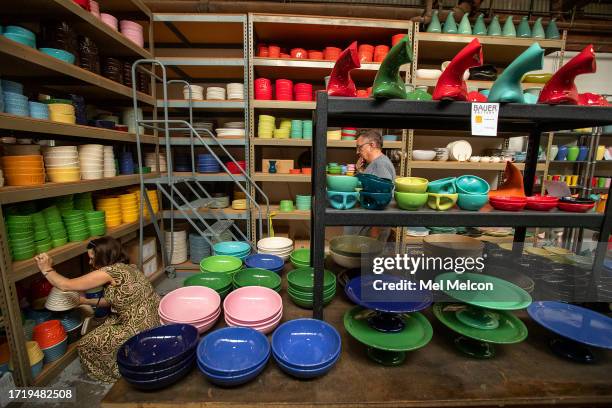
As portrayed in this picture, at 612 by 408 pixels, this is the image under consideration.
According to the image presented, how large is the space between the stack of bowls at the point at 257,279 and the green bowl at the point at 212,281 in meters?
0.04

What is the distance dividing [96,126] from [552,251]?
3.48 meters

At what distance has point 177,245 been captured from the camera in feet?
11.2

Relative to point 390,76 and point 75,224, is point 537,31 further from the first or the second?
point 75,224

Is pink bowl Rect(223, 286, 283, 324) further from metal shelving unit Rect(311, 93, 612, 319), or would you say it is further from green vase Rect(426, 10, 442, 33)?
green vase Rect(426, 10, 442, 33)

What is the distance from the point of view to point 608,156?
13.0 feet

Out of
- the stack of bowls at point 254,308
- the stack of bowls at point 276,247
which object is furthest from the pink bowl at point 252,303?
the stack of bowls at point 276,247

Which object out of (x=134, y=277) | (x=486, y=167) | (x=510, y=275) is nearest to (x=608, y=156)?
(x=486, y=167)

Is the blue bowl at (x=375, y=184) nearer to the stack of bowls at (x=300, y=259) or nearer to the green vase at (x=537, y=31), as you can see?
the stack of bowls at (x=300, y=259)

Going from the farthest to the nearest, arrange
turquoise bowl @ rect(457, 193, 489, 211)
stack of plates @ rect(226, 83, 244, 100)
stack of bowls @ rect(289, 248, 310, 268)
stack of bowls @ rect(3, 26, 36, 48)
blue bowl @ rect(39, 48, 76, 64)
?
stack of plates @ rect(226, 83, 244, 100) → blue bowl @ rect(39, 48, 76, 64) → stack of bowls @ rect(3, 26, 36, 48) → stack of bowls @ rect(289, 248, 310, 268) → turquoise bowl @ rect(457, 193, 489, 211)

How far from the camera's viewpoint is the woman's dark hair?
72.1 inches

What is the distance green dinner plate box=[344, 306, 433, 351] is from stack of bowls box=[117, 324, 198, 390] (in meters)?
0.48

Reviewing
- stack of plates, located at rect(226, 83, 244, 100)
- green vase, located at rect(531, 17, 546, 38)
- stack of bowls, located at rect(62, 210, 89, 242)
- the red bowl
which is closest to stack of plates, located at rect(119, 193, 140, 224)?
stack of bowls, located at rect(62, 210, 89, 242)

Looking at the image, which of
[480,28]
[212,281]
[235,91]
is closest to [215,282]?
[212,281]

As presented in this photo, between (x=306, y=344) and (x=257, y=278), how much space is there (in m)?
0.47
